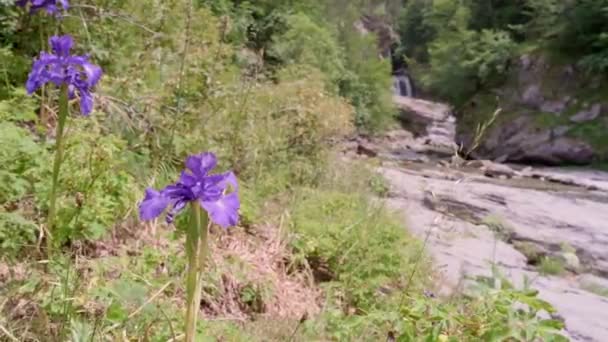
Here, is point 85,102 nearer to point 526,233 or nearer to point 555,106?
point 526,233

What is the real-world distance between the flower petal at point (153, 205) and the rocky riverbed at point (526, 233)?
1372 millimetres

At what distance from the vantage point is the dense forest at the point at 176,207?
1917 millimetres

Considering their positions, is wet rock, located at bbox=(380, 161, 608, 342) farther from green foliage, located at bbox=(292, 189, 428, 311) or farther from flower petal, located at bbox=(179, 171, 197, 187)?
flower petal, located at bbox=(179, 171, 197, 187)

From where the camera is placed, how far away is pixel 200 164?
1.23 meters

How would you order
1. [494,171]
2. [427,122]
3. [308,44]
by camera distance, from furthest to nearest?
1. [427,122]
2. [494,171]
3. [308,44]

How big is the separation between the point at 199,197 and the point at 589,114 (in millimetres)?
20683

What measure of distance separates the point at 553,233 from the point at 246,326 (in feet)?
22.2

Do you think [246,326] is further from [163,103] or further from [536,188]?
[536,188]

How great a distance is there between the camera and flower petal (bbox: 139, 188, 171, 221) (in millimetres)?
1175

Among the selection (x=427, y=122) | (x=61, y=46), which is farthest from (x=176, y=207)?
(x=427, y=122)

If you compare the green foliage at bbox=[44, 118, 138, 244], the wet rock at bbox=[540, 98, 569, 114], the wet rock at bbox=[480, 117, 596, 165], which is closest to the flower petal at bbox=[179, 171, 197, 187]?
the green foliage at bbox=[44, 118, 138, 244]

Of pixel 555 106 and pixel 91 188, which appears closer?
pixel 91 188

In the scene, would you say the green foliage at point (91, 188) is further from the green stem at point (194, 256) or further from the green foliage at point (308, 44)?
the green foliage at point (308, 44)

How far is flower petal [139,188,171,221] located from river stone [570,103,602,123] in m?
20.6
